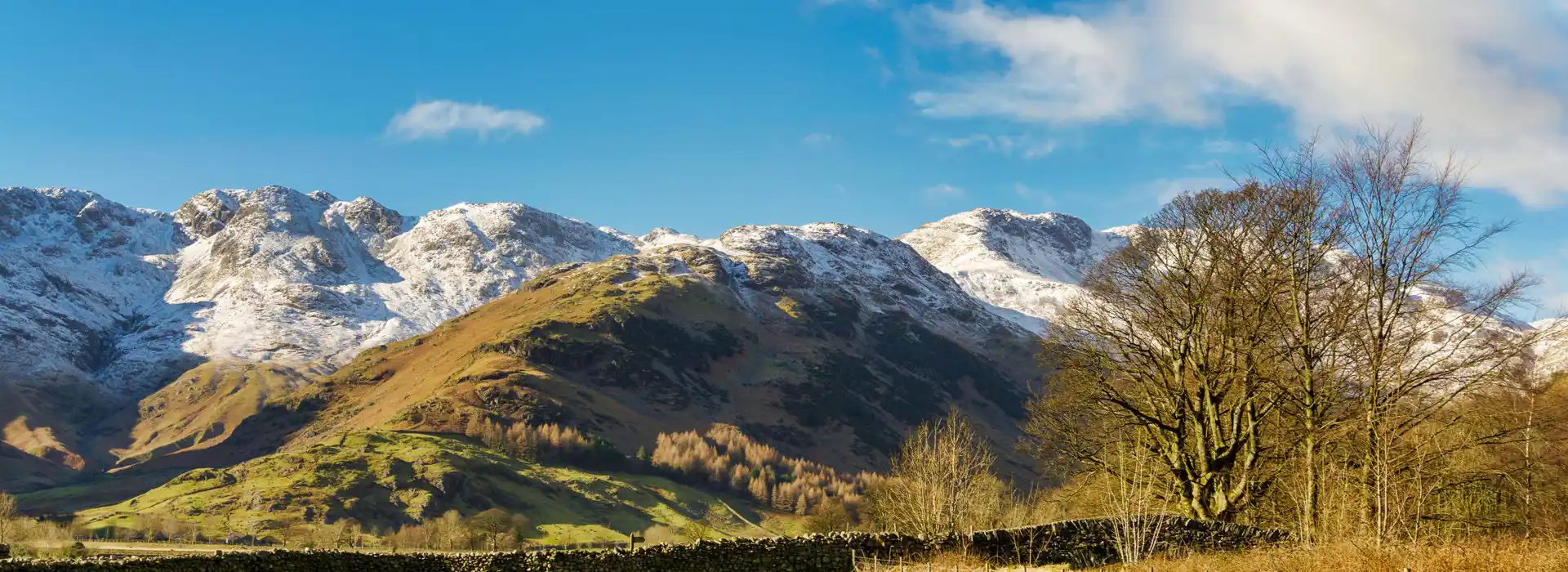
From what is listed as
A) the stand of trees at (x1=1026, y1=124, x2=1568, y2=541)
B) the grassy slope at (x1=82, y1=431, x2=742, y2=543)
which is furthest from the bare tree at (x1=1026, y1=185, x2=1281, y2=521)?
the grassy slope at (x1=82, y1=431, x2=742, y2=543)

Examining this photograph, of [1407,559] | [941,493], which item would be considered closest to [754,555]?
[941,493]

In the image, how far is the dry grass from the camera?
19.0 meters

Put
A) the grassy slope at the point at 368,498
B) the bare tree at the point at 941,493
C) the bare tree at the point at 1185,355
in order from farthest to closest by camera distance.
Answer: the grassy slope at the point at 368,498
the bare tree at the point at 941,493
the bare tree at the point at 1185,355

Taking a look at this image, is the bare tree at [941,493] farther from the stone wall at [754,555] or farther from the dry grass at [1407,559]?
the dry grass at [1407,559]

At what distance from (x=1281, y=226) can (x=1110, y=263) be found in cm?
695

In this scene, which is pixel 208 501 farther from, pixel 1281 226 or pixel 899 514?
pixel 1281 226

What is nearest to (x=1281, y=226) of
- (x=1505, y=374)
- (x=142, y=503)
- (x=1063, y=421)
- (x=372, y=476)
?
(x=1505, y=374)

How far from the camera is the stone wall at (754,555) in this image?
29.1m

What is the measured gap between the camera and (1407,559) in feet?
64.9

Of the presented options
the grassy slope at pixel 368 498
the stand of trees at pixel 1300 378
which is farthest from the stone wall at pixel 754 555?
the grassy slope at pixel 368 498

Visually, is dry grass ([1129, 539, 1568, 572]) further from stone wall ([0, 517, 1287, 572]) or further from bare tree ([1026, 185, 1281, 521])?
bare tree ([1026, 185, 1281, 521])

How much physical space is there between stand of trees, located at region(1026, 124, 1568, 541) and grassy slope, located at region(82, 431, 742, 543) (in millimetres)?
147562

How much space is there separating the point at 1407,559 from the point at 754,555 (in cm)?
1906

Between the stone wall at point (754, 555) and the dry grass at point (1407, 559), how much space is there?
416 centimetres
